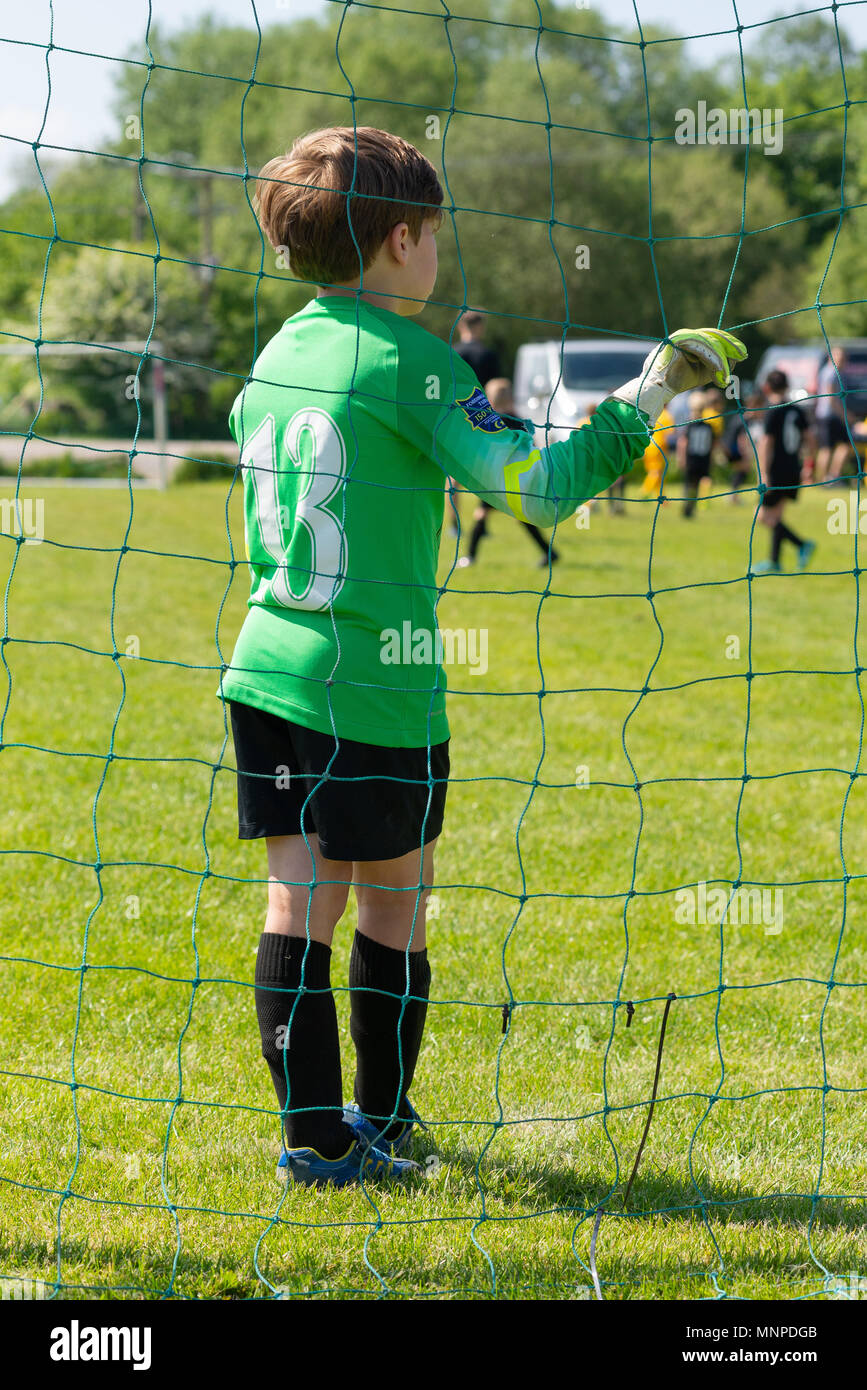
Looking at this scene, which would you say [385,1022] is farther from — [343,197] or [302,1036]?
[343,197]

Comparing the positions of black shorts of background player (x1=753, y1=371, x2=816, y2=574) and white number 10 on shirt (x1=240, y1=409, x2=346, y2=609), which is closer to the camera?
white number 10 on shirt (x1=240, y1=409, x2=346, y2=609)

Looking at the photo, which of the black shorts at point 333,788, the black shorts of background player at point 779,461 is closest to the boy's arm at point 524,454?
the black shorts at point 333,788

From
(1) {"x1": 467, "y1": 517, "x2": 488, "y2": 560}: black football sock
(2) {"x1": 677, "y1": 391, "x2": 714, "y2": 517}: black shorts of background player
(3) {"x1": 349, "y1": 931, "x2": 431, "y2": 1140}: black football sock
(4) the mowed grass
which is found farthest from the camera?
(2) {"x1": 677, "y1": 391, "x2": 714, "y2": 517}: black shorts of background player

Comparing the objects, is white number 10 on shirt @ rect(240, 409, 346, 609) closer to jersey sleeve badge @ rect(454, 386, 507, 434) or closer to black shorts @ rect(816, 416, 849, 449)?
jersey sleeve badge @ rect(454, 386, 507, 434)

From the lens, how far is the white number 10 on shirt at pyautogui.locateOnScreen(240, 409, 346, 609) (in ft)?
6.68

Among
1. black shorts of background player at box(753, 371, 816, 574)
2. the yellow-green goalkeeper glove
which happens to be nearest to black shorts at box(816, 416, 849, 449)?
black shorts of background player at box(753, 371, 816, 574)

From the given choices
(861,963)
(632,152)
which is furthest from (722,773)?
(632,152)

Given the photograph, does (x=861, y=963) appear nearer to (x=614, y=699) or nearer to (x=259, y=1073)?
(x=259, y=1073)

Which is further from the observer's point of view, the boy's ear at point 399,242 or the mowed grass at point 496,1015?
the mowed grass at point 496,1015

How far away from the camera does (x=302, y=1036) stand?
87.3 inches

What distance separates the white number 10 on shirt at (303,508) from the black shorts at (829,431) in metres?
16.9

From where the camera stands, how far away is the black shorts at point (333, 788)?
209 centimetres

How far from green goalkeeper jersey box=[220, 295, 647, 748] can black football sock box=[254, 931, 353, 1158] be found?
419 millimetres

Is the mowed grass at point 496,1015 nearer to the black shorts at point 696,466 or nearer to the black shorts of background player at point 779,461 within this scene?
the black shorts of background player at point 779,461
